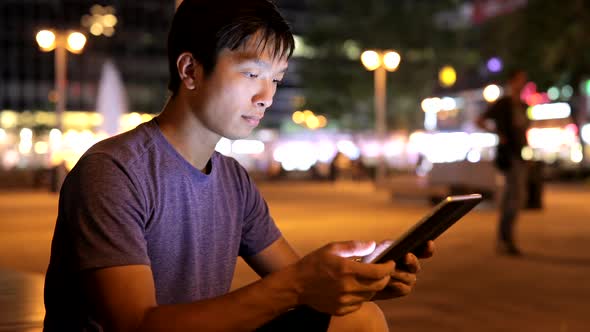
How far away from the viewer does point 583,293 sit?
7012mm

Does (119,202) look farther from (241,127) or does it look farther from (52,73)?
(52,73)

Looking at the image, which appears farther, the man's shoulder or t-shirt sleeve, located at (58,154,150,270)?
the man's shoulder

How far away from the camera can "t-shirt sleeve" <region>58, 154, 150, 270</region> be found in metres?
1.84

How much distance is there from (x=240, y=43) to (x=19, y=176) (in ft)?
123

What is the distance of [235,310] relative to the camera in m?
1.81

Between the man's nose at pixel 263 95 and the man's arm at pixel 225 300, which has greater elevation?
the man's nose at pixel 263 95

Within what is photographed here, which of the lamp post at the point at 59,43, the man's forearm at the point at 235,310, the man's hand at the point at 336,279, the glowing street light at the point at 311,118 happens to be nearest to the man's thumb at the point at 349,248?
the man's hand at the point at 336,279

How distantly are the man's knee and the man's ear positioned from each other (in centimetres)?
73

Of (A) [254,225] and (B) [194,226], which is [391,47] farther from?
(B) [194,226]

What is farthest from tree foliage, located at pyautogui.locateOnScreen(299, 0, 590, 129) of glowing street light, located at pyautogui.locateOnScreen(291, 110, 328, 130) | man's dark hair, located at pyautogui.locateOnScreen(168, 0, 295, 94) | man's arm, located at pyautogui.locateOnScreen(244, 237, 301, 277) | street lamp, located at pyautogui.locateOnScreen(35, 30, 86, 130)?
man's dark hair, located at pyautogui.locateOnScreen(168, 0, 295, 94)

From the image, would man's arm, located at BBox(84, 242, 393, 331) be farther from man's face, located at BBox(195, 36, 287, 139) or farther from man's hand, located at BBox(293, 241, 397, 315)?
man's face, located at BBox(195, 36, 287, 139)

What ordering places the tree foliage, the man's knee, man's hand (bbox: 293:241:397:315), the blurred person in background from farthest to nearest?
1. the tree foliage
2. the blurred person in background
3. the man's knee
4. man's hand (bbox: 293:241:397:315)

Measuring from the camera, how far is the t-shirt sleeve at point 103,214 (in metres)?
1.84

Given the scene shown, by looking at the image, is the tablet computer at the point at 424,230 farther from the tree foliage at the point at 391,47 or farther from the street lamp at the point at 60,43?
the tree foliage at the point at 391,47
